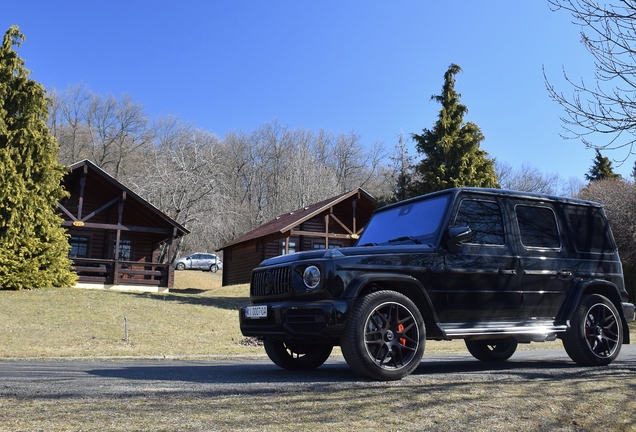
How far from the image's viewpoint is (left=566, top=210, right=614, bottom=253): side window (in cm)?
733

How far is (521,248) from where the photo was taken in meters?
6.73

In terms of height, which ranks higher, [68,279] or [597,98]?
[597,98]

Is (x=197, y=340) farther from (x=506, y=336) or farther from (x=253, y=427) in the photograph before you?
(x=253, y=427)

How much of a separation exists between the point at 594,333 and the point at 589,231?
1.33m

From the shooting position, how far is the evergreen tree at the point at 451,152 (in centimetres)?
2394

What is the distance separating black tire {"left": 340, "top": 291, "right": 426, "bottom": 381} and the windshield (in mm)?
1070

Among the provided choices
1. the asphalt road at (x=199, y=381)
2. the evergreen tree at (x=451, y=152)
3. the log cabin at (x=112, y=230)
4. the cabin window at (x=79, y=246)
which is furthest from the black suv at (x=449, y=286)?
the cabin window at (x=79, y=246)

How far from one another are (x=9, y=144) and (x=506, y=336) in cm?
2140

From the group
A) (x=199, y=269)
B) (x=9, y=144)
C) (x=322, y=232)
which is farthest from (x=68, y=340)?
(x=199, y=269)

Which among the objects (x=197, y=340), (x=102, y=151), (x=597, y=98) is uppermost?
(x=102, y=151)

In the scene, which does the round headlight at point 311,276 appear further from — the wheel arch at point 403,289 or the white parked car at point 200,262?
the white parked car at point 200,262

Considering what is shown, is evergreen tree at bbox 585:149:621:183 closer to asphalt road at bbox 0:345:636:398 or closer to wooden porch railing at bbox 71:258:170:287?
wooden porch railing at bbox 71:258:170:287

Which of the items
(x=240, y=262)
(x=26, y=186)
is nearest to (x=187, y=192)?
(x=240, y=262)

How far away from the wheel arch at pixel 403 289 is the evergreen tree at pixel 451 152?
1811cm
